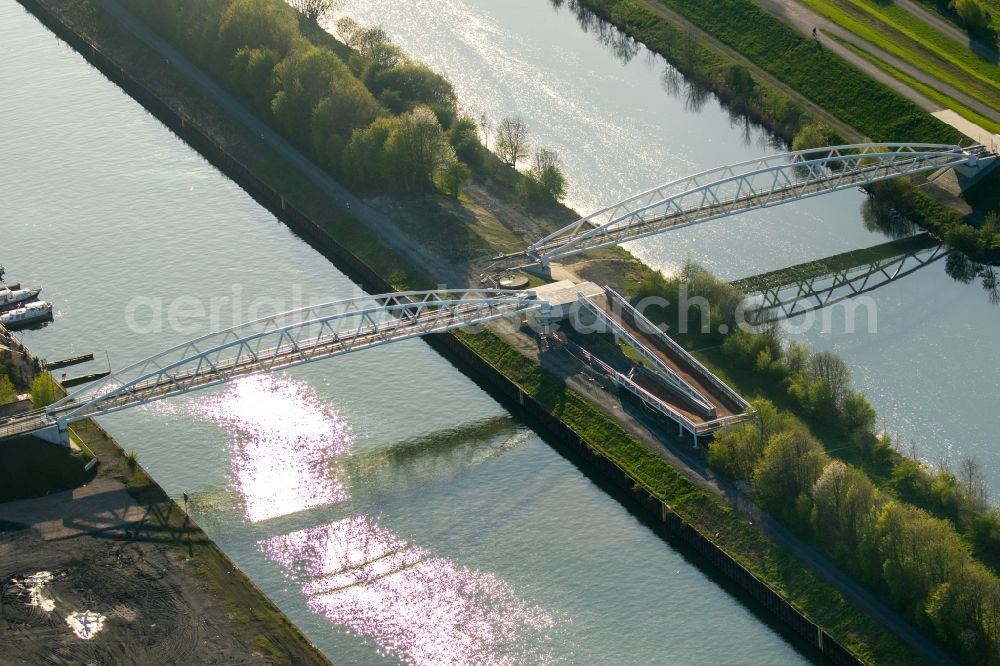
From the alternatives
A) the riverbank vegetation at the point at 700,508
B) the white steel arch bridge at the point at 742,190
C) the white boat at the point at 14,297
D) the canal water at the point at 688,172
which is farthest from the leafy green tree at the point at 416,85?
the white boat at the point at 14,297

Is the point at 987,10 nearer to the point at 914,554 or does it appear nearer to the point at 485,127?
the point at 485,127

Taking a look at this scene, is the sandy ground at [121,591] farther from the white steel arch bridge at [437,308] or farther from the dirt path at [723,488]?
the dirt path at [723,488]

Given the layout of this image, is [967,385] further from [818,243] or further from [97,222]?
[97,222]

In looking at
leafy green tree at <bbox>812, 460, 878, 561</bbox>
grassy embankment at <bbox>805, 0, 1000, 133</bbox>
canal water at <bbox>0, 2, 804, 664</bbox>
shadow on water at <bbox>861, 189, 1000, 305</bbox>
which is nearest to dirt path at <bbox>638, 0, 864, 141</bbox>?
grassy embankment at <bbox>805, 0, 1000, 133</bbox>

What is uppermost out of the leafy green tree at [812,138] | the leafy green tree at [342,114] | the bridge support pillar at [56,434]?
the leafy green tree at [342,114]

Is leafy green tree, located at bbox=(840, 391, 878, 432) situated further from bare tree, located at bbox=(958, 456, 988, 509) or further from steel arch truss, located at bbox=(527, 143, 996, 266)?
steel arch truss, located at bbox=(527, 143, 996, 266)

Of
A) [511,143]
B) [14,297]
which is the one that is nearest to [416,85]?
[511,143]
